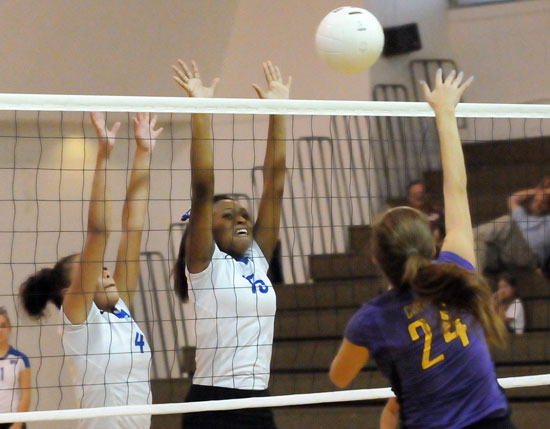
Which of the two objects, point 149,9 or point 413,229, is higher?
point 149,9

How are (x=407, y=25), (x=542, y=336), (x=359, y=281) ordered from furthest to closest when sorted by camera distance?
(x=407, y=25), (x=359, y=281), (x=542, y=336)

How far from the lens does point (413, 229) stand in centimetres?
274

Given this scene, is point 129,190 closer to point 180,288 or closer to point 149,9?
point 180,288

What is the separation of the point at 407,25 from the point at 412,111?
17.8 ft

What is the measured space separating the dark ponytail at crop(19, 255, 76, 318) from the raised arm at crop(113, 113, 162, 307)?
252 mm

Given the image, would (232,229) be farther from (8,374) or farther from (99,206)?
(8,374)

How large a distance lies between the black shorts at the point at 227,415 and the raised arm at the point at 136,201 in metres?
0.58

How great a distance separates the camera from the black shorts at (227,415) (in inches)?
155

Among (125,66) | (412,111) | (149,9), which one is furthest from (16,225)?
(412,111)

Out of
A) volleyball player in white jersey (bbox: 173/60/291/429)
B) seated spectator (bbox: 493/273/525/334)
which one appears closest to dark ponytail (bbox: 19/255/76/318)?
volleyball player in white jersey (bbox: 173/60/291/429)

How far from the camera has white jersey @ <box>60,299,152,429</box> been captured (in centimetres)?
386

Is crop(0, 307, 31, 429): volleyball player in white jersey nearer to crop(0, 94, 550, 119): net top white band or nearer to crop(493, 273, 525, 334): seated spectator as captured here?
crop(0, 94, 550, 119): net top white band

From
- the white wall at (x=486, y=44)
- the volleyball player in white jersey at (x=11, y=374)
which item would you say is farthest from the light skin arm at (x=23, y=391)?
the white wall at (x=486, y=44)

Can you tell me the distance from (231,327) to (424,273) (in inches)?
55.5
